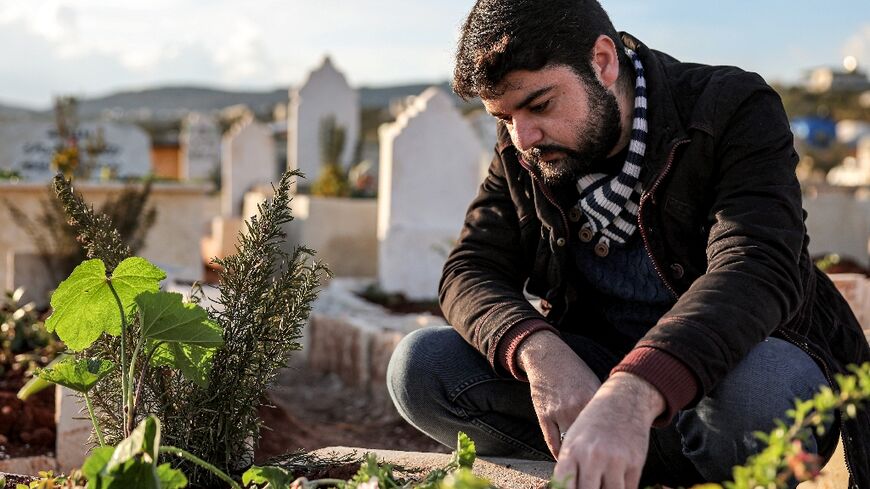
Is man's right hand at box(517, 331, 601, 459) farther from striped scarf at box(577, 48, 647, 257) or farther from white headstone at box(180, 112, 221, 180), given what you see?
white headstone at box(180, 112, 221, 180)

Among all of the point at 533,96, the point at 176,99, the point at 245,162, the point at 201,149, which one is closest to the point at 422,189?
the point at 533,96

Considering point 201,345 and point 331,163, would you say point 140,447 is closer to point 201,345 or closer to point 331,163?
point 201,345

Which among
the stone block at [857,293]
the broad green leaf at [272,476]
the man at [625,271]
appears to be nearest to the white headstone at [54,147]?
the stone block at [857,293]

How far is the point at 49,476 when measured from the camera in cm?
166

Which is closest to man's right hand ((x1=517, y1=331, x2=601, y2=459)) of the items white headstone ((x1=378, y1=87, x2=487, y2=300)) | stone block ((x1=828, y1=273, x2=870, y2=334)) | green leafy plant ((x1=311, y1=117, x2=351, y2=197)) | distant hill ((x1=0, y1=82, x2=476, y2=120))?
stone block ((x1=828, y1=273, x2=870, y2=334))

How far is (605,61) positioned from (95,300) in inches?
46.2

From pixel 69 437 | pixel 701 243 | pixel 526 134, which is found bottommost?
pixel 69 437

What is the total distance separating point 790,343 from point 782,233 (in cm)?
28

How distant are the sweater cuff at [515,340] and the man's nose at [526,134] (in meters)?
0.39

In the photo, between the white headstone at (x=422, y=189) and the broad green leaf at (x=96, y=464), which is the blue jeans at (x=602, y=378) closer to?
the broad green leaf at (x=96, y=464)

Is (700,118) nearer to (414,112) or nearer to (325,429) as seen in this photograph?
(325,429)

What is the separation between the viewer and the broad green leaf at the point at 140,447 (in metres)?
1.29

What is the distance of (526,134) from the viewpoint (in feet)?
6.78

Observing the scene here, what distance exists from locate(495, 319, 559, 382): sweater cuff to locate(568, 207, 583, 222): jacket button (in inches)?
13.6
